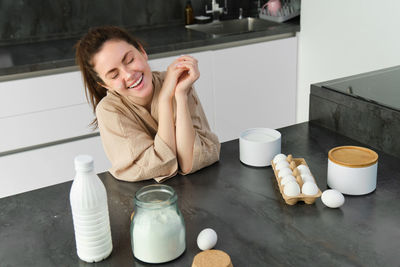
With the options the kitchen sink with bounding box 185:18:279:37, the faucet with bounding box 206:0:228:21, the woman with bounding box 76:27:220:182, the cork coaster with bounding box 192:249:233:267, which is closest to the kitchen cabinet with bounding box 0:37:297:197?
the kitchen sink with bounding box 185:18:279:37

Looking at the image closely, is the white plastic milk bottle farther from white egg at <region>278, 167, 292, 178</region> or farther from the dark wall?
the dark wall

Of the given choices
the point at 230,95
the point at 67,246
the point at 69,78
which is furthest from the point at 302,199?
the point at 230,95

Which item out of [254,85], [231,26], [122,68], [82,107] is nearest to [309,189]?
[122,68]

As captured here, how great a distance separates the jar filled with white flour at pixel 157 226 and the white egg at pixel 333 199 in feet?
1.18

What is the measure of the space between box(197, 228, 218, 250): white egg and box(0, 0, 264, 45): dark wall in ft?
7.23

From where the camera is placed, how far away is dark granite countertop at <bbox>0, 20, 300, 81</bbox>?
2.33 metres

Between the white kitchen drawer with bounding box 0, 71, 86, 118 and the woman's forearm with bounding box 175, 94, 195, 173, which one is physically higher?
the woman's forearm with bounding box 175, 94, 195, 173

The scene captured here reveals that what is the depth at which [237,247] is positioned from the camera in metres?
1.02

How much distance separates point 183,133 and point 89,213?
1.63 ft

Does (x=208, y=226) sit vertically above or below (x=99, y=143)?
above

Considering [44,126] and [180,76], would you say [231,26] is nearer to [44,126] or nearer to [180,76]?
[44,126]

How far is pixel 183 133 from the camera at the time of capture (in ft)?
A: 4.57

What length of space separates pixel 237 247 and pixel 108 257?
0.27 metres

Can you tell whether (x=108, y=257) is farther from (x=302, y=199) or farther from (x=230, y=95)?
(x=230, y=95)
